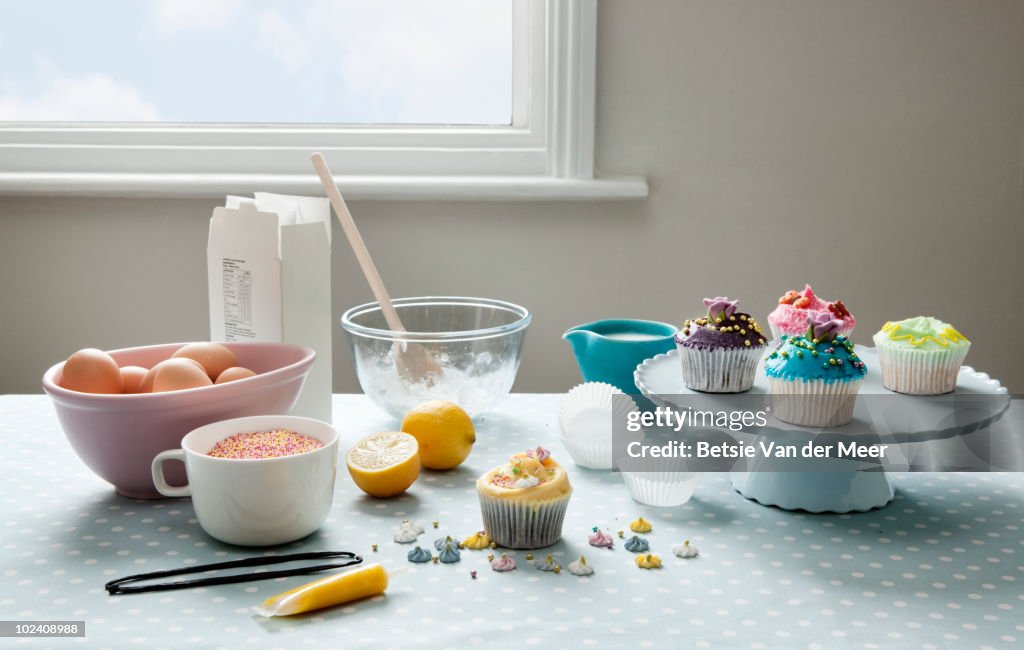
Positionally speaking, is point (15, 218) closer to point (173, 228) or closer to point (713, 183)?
point (173, 228)

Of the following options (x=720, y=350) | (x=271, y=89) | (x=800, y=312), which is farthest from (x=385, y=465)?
(x=271, y=89)

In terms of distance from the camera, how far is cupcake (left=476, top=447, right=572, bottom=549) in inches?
33.9

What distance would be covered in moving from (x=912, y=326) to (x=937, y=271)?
705 mm

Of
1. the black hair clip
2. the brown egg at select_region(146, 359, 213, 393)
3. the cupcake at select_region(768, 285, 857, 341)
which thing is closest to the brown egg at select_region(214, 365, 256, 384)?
the brown egg at select_region(146, 359, 213, 393)

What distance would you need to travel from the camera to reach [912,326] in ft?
3.77

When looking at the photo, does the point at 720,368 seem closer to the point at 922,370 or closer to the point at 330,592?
the point at 922,370

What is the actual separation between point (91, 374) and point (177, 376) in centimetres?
9

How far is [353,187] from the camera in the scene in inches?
67.9

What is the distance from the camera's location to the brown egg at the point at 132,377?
102 cm

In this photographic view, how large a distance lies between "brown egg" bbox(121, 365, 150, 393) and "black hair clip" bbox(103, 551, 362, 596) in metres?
0.26

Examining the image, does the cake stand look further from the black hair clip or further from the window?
the window

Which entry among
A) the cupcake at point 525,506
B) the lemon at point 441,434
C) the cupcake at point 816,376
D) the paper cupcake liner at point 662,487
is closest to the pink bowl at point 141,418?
the lemon at point 441,434

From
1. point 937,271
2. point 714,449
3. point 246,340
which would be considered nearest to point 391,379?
point 246,340

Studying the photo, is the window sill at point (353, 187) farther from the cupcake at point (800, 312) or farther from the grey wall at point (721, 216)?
the cupcake at point (800, 312)
